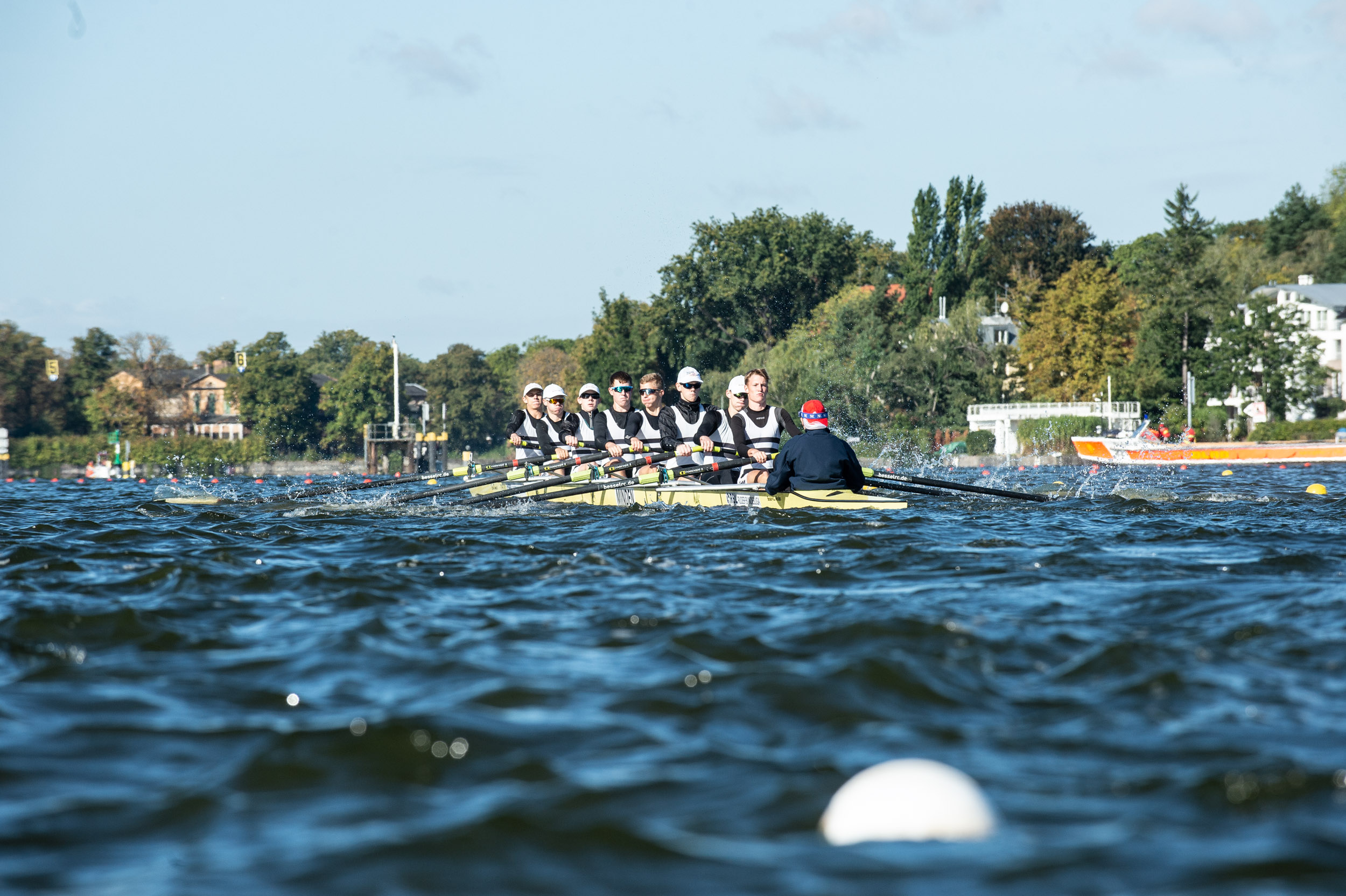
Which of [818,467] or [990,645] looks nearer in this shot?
[990,645]

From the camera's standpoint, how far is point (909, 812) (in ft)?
10.9

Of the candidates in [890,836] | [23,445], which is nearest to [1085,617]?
[890,836]

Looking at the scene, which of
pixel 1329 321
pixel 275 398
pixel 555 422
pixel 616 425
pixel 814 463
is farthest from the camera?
pixel 275 398

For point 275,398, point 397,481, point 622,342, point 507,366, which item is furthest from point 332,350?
point 397,481

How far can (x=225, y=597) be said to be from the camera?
7.84 metres

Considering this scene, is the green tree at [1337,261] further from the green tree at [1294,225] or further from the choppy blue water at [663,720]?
the choppy blue water at [663,720]

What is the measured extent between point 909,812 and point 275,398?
92.5 m

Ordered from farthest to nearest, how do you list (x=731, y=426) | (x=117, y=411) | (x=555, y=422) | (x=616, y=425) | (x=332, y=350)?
1. (x=332, y=350)
2. (x=117, y=411)
3. (x=555, y=422)
4. (x=616, y=425)
5. (x=731, y=426)

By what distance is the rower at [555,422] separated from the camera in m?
17.1

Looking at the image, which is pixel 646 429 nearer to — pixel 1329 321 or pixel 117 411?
pixel 1329 321

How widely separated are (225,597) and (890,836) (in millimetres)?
5786

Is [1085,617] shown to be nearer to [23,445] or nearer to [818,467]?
[818,467]

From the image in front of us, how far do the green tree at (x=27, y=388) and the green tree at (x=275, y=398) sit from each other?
1221 centimetres

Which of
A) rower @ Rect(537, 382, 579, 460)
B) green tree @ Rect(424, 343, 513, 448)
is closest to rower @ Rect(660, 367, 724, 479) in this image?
rower @ Rect(537, 382, 579, 460)
